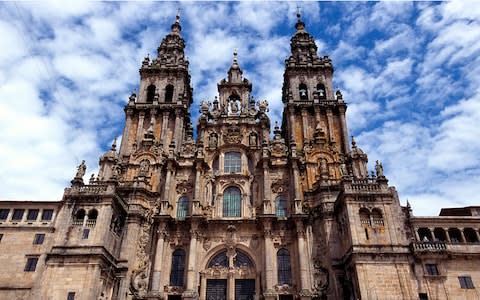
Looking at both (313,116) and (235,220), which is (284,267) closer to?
(235,220)

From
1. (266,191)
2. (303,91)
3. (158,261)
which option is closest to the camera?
(158,261)

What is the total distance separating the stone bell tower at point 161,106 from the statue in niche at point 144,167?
188 centimetres

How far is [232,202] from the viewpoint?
35.2 meters

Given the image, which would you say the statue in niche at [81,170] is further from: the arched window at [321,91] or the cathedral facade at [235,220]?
the arched window at [321,91]

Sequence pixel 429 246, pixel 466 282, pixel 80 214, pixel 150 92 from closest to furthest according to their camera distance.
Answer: pixel 466 282 → pixel 429 246 → pixel 80 214 → pixel 150 92

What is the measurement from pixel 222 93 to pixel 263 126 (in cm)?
690

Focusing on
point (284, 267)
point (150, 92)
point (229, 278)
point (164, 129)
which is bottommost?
point (229, 278)

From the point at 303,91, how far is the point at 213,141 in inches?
483

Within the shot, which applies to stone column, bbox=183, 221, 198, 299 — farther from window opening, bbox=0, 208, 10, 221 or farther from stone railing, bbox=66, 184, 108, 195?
window opening, bbox=0, 208, 10, 221

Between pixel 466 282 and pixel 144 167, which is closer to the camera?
pixel 466 282

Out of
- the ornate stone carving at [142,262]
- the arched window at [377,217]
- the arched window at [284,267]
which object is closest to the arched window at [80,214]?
the ornate stone carving at [142,262]

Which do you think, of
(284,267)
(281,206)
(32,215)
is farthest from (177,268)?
(32,215)

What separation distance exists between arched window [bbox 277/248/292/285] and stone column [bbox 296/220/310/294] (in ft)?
5.30

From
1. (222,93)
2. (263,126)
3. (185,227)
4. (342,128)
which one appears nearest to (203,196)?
(185,227)
